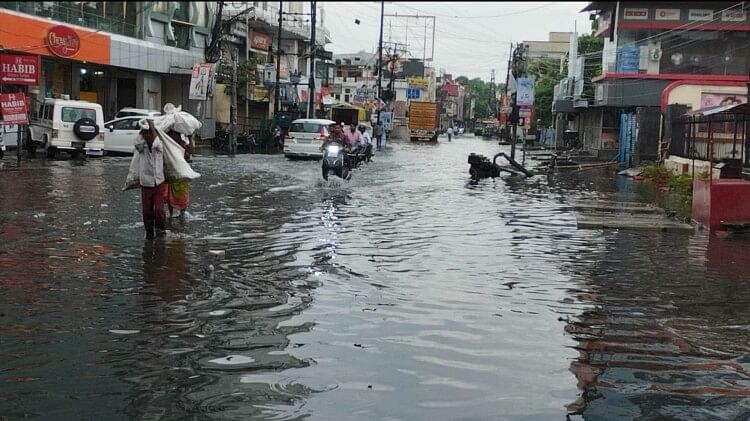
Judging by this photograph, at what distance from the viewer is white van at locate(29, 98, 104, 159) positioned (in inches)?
993

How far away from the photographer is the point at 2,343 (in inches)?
216

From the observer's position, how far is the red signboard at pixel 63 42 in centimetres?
2667

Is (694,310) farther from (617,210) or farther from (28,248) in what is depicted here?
(617,210)

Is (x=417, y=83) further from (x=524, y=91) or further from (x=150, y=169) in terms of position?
(x=150, y=169)

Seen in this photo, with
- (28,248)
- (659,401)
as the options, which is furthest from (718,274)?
(28,248)

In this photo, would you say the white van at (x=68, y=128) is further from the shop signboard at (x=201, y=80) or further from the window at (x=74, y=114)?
the shop signboard at (x=201, y=80)

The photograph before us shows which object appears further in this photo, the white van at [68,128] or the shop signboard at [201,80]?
the shop signboard at [201,80]

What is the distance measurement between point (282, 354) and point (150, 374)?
903mm

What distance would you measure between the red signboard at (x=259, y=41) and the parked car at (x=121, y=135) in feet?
69.5

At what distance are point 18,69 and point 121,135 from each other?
→ 4.30m

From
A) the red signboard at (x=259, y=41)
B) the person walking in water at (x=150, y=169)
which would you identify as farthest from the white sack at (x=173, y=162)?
the red signboard at (x=259, y=41)

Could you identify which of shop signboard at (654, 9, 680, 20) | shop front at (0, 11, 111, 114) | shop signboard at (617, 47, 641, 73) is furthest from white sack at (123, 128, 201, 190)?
shop signboard at (617, 47, 641, 73)

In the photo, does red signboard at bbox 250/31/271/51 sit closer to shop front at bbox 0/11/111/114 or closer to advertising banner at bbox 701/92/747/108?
shop front at bbox 0/11/111/114

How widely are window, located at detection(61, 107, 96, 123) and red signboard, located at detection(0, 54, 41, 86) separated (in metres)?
1.53
